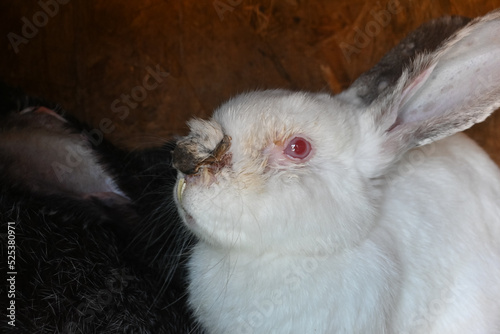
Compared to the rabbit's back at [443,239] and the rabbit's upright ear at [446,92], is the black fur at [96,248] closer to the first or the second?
the rabbit's back at [443,239]


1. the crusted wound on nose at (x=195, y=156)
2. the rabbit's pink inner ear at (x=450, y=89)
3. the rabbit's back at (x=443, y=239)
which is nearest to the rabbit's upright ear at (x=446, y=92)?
the rabbit's pink inner ear at (x=450, y=89)

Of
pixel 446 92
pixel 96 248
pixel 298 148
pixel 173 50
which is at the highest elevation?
pixel 446 92

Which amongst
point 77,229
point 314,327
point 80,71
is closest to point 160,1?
point 80,71

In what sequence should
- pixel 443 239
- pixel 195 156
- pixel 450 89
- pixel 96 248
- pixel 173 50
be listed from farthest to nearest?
pixel 173 50
pixel 96 248
pixel 443 239
pixel 450 89
pixel 195 156

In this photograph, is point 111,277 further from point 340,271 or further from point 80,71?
point 80,71

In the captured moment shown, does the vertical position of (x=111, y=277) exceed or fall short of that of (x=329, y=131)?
it falls short

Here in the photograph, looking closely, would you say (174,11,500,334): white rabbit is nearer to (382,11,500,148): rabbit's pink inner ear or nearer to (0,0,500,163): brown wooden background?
(382,11,500,148): rabbit's pink inner ear

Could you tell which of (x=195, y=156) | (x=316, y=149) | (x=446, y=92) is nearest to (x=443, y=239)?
(x=446, y=92)

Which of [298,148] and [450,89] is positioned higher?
[450,89]

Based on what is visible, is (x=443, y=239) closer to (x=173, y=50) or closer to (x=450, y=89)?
(x=450, y=89)
